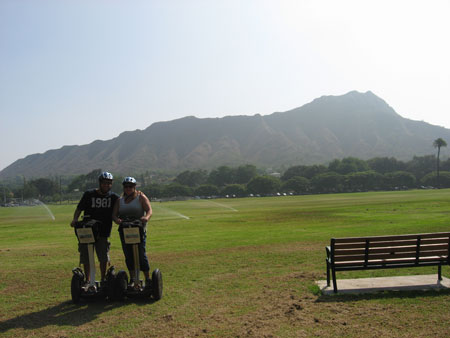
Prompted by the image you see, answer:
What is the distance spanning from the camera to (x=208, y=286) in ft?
32.5

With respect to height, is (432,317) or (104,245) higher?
(104,245)

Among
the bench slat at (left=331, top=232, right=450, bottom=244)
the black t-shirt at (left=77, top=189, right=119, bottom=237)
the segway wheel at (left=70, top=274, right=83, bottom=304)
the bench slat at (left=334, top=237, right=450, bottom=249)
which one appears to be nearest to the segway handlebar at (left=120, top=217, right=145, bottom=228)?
the black t-shirt at (left=77, top=189, right=119, bottom=237)

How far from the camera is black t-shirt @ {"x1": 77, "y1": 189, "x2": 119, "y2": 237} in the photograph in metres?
8.70

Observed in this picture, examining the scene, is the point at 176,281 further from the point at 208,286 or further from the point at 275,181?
the point at 275,181

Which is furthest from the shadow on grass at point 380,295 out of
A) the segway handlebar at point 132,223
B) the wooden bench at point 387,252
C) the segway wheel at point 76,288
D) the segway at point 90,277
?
the segway wheel at point 76,288

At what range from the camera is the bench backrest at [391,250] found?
8.88 metres

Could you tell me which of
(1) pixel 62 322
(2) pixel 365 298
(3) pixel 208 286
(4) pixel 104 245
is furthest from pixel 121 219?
(2) pixel 365 298

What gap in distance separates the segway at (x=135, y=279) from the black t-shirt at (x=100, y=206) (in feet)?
2.08

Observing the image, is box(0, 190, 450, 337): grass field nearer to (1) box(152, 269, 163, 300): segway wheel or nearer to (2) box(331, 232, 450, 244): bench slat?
(1) box(152, 269, 163, 300): segway wheel

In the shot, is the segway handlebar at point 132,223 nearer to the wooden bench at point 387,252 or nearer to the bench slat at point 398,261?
the wooden bench at point 387,252

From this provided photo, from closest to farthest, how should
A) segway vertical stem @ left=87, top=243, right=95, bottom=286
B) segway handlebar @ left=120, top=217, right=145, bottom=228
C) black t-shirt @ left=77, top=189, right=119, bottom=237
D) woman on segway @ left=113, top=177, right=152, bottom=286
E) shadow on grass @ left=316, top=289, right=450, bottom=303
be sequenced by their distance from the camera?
1. segway handlebar @ left=120, top=217, right=145, bottom=228
2. shadow on grass @ left=316, top=289, right=450, bottom=303
3. woman on segway @ left=113, top=177, right=152, bottom=286
4. segway vertical stem @ left=87, top=243, right=95, bottom=286
5. black t-shirt @ left=77, top=189, right=119, bottom=237

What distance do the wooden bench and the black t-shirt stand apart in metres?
4.91

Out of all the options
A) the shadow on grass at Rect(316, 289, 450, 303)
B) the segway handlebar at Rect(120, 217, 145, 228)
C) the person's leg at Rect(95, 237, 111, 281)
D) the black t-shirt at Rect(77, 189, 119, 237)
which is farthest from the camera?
the person's leg at Rect(95, 237, 111, 281)

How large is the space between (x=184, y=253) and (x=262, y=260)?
11.6 ft
